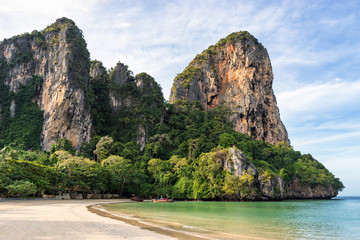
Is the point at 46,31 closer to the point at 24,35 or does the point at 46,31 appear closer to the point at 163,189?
the point at 24,35

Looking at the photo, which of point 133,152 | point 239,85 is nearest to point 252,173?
point 133,152

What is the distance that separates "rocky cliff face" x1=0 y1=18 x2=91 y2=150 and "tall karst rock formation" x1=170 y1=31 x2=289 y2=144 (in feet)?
131

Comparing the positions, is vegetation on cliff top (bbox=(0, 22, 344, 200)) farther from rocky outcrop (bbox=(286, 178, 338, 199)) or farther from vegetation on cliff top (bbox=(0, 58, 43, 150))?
rocky outcrop (bbox=(286, 178, 338, 199))

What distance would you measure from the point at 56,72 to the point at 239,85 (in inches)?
2511

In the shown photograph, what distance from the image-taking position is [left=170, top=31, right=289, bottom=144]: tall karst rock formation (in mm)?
94500

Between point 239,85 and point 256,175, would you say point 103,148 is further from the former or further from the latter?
point 239,85

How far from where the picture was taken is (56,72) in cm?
6575

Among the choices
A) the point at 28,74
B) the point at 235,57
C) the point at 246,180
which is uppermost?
the point at 235,57

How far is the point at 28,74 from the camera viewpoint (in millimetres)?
70125

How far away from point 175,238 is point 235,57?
9882 centimetres

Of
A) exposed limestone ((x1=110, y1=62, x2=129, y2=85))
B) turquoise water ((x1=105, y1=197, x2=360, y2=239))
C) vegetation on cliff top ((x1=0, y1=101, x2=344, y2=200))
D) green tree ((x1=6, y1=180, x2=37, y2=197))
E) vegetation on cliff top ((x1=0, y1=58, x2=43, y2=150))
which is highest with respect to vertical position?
exposed limestone ((x1=110, y1=62, x2=129, y2=85))

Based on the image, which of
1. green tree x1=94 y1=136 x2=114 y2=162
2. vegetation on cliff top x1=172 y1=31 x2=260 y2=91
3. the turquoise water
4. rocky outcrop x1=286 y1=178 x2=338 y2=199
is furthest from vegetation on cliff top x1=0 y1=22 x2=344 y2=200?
the turquoise water

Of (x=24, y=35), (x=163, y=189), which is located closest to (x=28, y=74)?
(x=24, y=35)

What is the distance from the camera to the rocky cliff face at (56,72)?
61.6 m
